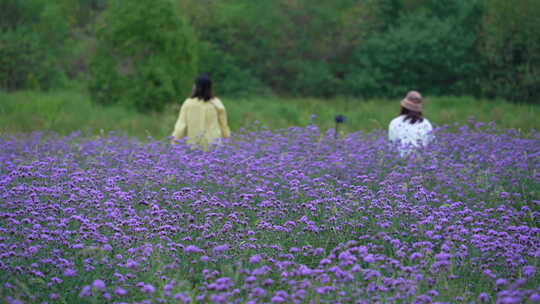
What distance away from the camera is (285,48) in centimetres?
2112

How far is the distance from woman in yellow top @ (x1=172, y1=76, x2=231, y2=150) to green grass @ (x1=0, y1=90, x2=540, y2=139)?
3573 mm

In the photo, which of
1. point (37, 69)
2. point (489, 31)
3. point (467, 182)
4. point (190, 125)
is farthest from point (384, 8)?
point (467, 182)

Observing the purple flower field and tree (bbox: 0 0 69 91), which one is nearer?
the purple flower field

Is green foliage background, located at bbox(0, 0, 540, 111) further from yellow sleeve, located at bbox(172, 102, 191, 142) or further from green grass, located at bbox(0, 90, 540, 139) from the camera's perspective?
yellow sleeve, located at bbox(172, 102, 191, 142)

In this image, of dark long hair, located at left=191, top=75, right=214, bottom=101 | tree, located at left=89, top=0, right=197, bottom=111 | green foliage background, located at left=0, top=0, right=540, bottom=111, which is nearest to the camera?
dark long hair, located at left=191, top=75, right=214, bottom=101

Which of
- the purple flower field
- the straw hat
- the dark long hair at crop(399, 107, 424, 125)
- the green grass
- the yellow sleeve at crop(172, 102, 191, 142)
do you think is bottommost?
the green grass

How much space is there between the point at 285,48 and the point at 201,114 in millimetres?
13782

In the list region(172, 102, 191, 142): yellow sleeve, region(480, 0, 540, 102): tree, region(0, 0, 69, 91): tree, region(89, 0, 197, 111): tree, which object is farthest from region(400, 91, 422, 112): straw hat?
region(0, 0, 69, 91): tree

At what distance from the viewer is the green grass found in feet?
39.6

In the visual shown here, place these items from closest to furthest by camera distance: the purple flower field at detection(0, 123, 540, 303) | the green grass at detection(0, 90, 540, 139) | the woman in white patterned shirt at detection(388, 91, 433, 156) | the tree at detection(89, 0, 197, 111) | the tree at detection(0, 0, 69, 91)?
1. the purple flower field at detection(0, 123, 540, 303)
2. the woman in white patterned shirt at detection(388, 91, 433, 156)
3. the green grass at detection(0, 90, 540, 139)
4. the tree at detection(89, 0, 197, 111)
5. the tree at detection(0, 0, 69, 91)

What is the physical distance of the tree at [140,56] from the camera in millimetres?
14281

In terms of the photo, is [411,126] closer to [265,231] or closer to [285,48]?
[265,231]

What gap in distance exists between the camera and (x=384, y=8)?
71.4 ft

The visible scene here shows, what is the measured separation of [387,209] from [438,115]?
32.6 ft
